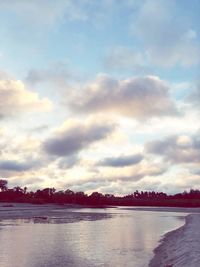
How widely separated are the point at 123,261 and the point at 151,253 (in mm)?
4626

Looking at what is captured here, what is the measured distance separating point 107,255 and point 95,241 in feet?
27.0

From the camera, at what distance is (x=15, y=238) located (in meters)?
35.0

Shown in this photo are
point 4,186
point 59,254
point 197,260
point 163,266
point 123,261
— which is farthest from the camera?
point 4,186

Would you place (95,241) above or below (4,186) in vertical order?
below

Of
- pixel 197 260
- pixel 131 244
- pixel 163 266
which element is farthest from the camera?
pixel 131 244

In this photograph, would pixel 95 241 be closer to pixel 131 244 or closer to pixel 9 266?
pixel 131 244

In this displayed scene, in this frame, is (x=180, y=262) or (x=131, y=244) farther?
(x=131, y=244)

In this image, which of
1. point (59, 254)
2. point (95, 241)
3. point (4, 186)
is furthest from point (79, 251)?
point (4, 186)

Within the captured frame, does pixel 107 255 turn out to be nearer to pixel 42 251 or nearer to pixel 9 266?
pixel 42 251

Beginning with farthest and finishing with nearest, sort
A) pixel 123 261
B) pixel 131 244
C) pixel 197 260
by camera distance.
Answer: pixel 131 244 < pixel 123 261 < pixel 197 260

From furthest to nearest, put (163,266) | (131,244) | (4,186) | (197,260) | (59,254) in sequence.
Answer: (4,186)
(131,244)
(59,254)
(163,266)
(197,260)

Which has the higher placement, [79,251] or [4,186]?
[4,186]

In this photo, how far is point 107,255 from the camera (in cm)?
2652

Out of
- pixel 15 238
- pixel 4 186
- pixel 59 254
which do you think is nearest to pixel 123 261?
pixel 59 254
